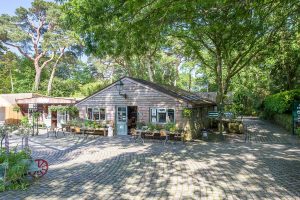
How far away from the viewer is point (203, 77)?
132 feet

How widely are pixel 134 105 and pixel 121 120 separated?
1.70 metres

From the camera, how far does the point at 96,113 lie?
18953 mm

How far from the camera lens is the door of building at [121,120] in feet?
59.4

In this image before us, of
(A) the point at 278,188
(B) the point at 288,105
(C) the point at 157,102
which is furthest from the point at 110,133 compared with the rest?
(B) the point at 288,105

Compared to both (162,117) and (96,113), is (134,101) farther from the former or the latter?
(96,113)

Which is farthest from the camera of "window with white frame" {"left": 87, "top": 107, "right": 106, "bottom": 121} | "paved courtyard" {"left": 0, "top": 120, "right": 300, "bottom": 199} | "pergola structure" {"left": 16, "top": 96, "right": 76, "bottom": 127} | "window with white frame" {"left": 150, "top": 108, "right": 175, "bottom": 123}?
"pergola structure" {"left": 16, "top": 96, "right": 76, "bottom": 127}

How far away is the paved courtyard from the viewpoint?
6.72 m

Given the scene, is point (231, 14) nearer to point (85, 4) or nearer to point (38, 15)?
point (85, 4)

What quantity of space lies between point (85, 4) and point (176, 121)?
9.99m

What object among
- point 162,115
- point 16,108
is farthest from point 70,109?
point 16,108

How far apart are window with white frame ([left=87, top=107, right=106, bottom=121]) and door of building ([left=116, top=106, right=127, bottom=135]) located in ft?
4.16

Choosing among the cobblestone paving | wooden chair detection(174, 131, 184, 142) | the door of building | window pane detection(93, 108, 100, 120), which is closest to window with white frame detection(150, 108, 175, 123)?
wooden chair detection(174, 131, 184, 142)

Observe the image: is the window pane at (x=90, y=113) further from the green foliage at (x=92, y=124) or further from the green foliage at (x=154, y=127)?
the green foliage at (x=154, y=127)

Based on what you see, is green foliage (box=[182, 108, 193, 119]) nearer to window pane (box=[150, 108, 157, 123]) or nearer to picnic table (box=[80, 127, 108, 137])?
window pane (box=[150, 108, 157, 123])
